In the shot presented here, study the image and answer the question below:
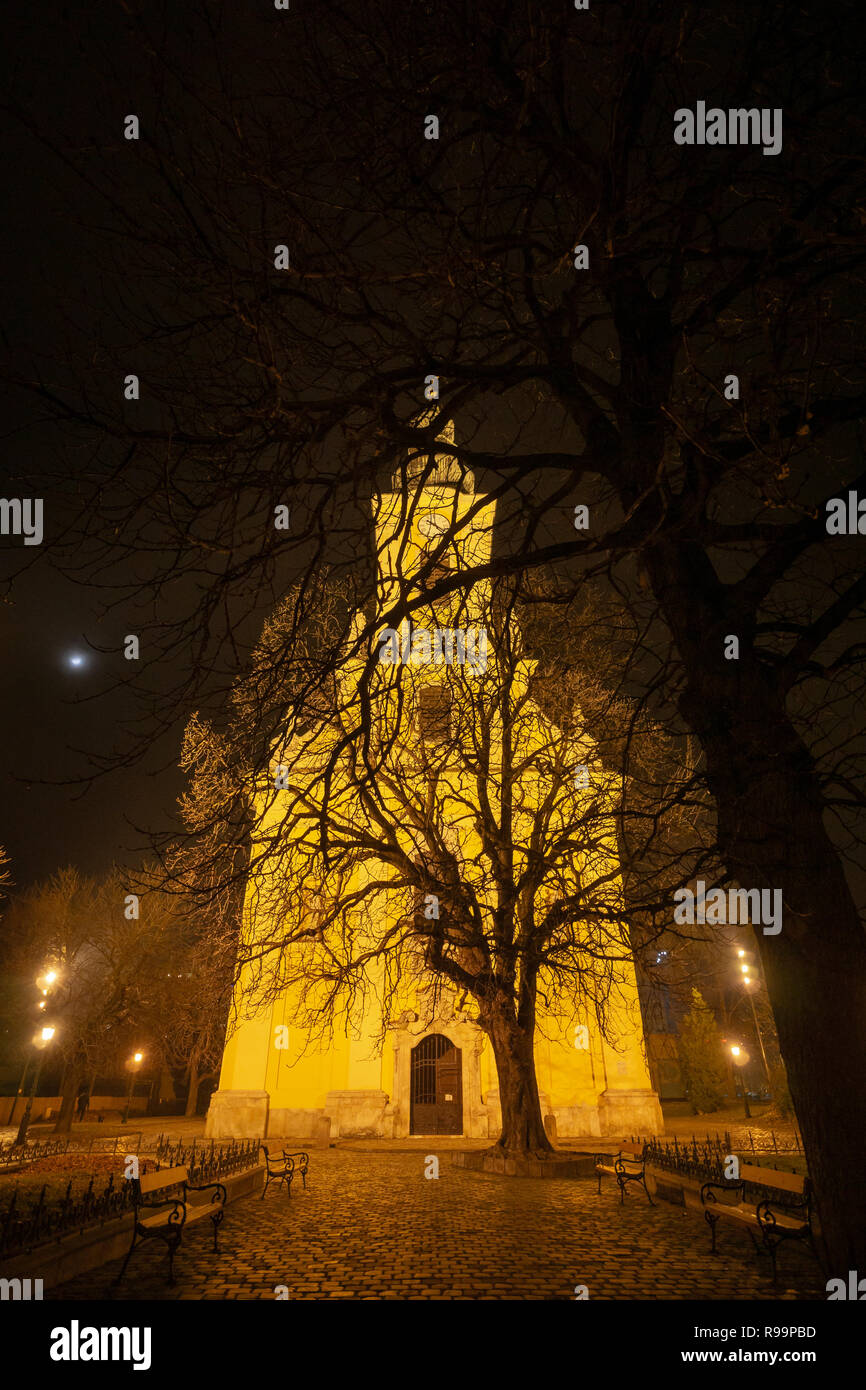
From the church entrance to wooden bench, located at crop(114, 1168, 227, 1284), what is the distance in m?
15.2

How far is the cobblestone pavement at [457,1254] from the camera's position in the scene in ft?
22.9

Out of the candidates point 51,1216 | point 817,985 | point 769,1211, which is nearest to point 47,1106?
point 51,1216

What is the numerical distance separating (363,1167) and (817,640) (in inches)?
693

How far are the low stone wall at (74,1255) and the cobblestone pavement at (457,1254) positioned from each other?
0.12 m

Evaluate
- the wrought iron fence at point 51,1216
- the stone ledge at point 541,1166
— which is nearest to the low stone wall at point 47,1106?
the stone ledge at point 541,1166

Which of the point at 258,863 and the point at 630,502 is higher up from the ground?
the point at 630,502

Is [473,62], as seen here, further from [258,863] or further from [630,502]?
[258,863]

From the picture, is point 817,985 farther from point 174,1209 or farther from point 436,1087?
point 436,1087

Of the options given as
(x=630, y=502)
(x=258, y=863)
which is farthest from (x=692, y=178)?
(x=258, y=863)

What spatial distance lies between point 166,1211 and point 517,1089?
7762 mm

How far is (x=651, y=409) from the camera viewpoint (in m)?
4.89

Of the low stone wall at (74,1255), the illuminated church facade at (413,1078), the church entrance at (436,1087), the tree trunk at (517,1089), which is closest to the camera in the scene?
the low stone wall at (74,1255)

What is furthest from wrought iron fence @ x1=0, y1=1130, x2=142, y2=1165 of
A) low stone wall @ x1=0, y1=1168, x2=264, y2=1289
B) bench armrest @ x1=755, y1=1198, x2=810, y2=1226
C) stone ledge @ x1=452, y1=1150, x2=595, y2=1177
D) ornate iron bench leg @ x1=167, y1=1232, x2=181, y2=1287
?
bench armrest @ x1=755, y1=1198, x2=810, y2=1226

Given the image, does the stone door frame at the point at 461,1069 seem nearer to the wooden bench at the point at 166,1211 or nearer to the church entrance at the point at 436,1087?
the church entrance at the point at 436,1087
